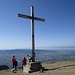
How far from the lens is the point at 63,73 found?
49.5 feet

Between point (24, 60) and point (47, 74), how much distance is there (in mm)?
5753

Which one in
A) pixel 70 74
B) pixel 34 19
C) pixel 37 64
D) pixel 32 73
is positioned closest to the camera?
pixel 70 74

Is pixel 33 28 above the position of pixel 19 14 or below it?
below

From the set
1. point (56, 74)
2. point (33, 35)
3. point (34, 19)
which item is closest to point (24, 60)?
point (33, 35)

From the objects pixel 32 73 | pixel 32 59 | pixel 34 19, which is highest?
pixel 34 19

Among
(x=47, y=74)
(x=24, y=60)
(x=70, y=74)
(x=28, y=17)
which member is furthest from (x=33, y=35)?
(x=70, y=74)

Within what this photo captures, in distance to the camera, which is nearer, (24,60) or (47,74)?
(47,74)

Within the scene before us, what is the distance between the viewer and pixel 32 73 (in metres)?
17.2

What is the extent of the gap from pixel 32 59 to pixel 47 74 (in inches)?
152

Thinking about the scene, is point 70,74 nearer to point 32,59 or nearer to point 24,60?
point 32,59

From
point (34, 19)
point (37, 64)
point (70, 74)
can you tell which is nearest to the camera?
point (70, 74)

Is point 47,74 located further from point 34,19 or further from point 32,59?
point 34,19

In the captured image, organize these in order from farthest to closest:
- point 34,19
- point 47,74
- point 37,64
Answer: point 34,19 → point 37,64 → point 47,74

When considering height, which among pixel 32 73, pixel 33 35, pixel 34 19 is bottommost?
pixel 32 73
